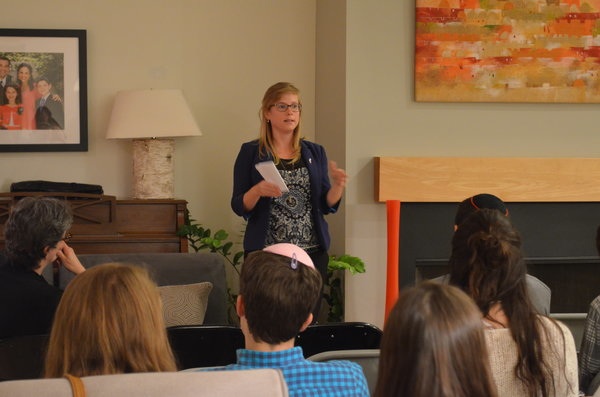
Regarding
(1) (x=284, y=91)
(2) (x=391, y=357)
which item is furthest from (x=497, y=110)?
(2) (x=391, y=357)

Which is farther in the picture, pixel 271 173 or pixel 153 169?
pixel 153 169

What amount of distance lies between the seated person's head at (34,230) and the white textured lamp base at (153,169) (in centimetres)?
186

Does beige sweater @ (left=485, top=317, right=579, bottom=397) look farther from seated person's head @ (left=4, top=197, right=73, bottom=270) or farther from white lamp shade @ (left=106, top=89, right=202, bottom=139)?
white lamp shade @ (left=106, top=89, right=202, bottom=139)

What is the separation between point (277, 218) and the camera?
360 centimetres

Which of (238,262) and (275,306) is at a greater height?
(275,306)

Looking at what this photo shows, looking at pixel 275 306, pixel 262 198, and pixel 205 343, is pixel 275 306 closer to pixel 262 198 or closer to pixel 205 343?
pixel 205 343

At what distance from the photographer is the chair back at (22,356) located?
2.29 m

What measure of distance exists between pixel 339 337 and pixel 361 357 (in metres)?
0.29

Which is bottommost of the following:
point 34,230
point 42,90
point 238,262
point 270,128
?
point 238,262

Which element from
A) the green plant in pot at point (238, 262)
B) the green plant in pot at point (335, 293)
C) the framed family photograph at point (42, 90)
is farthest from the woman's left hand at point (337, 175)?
the framed family photograph at point (42, 90)

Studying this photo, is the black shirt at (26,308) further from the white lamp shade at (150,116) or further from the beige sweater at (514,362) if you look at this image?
the white lamp shade at (150,116)

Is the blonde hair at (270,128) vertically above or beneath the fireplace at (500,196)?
above

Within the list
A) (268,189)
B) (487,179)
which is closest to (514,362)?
(268,189)

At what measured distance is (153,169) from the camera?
4660mm
